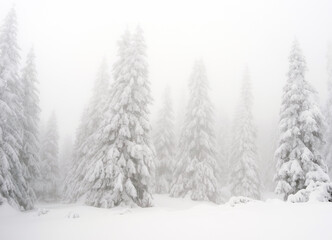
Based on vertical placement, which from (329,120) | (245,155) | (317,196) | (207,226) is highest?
(329,120)

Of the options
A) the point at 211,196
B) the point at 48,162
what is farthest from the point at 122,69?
the point at 48,162

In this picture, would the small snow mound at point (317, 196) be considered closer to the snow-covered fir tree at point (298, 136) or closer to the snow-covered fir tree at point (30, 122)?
the snow-covered fir tree at point (298, 136)

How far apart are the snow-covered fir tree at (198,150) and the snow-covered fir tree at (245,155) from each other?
5.09 m

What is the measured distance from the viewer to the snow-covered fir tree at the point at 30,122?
26891 millimetres

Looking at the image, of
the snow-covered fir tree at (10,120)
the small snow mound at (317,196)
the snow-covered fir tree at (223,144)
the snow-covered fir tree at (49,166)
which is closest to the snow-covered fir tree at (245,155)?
the snow-covered fir tree at (223,144)

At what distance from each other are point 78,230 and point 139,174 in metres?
10.3

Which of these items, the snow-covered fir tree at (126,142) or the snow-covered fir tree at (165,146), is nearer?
the snow-covered fir tree at (126,142)

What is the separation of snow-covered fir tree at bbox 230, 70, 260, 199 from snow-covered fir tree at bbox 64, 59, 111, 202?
1818 cm

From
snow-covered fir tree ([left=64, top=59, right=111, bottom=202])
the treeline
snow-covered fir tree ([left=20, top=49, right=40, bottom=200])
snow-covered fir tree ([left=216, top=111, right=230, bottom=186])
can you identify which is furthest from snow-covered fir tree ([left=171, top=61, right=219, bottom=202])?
snow-covered fir tree ([left=216, top=111, right=230, bottom=186])

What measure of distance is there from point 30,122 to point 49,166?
1365 cm

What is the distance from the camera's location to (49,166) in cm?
3959

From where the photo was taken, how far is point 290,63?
2148 cm

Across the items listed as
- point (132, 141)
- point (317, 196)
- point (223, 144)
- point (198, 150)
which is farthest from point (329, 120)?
point (223, 144)

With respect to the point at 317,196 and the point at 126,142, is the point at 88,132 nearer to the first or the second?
the point at 126,142
